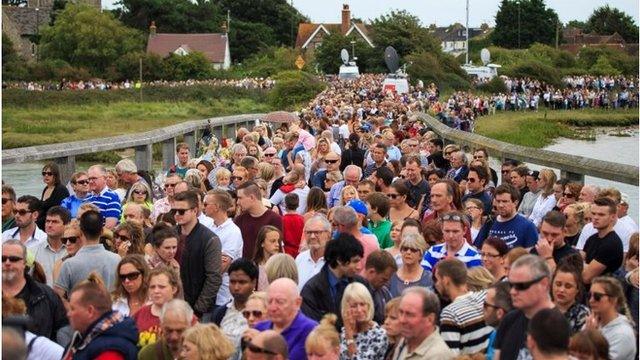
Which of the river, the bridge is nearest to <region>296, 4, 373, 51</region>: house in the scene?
the river

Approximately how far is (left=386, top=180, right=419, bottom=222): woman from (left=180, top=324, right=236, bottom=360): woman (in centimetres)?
545

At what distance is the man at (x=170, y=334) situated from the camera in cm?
831

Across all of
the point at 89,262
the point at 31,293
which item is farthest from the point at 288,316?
the point at 89,262

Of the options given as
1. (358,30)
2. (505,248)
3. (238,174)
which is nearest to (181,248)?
(505,248)

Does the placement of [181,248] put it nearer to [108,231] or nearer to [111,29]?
[108,231]

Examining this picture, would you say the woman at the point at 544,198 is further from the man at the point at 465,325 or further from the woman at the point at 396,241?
the man at the point at 465,325

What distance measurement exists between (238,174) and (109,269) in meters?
5.41

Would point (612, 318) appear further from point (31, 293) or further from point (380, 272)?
point (31, 293)

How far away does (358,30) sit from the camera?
129125 millimetres

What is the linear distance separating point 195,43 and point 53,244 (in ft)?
389

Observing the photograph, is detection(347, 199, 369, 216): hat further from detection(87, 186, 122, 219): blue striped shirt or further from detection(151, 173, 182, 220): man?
detection(87, 186, 122, 219): blue striped shirt

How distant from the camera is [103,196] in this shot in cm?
1382

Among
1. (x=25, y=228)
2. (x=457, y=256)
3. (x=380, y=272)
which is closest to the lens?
(x=380, y=272)

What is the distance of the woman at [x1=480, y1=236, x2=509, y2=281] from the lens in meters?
9.66
